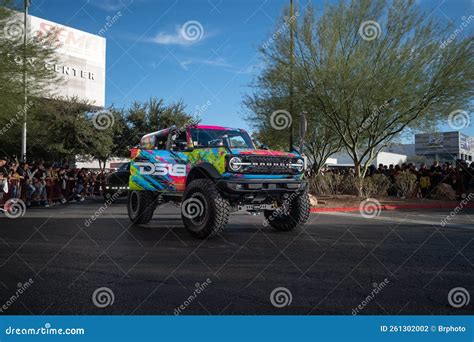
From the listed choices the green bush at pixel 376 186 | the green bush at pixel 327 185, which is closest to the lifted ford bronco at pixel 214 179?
the green bush at pixel 376 186

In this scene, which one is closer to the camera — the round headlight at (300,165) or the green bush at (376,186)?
the round headlight at (300,165)

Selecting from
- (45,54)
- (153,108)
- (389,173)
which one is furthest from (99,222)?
(153,108)

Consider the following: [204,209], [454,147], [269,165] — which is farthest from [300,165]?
[454,147]

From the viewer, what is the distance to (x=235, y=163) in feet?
25.8

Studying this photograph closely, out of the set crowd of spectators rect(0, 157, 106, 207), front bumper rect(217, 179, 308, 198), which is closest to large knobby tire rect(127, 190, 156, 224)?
front bumper rect(217, 179, 308, 198)

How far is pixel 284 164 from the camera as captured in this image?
850 centimetres

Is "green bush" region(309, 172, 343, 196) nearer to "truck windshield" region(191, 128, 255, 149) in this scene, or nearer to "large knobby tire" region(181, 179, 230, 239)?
"truck windshield" region(191, 128, 255, 149)

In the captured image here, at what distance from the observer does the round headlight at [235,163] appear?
785cm

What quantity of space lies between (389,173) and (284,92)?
20.7ft

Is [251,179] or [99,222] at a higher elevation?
[251,179]

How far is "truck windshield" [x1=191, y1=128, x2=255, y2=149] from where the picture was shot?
9367 millimetres

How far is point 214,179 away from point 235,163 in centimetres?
Answer: 51

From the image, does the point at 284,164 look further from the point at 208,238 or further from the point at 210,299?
the point at 210,299

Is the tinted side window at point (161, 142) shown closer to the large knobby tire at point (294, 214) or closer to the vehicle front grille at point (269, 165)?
the vehicle front grille at point (269, 165)
